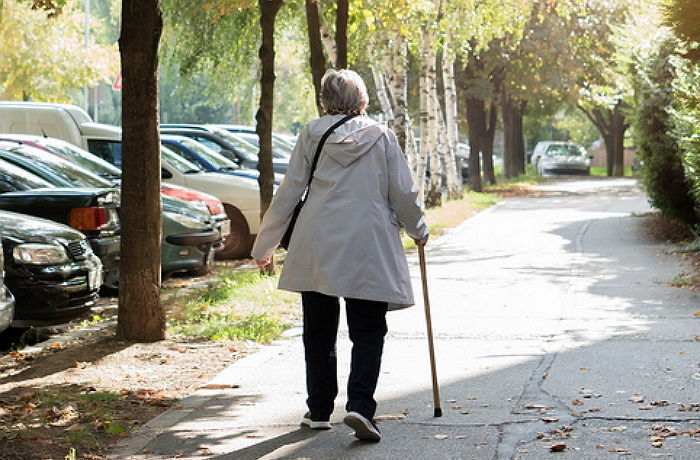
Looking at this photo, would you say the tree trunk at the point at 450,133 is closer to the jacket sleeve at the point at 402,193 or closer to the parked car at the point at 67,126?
the parked car at the point at 67,126

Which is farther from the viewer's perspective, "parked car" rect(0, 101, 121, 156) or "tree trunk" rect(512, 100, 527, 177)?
"tree trunk" rect(512, 100, 527, 177)

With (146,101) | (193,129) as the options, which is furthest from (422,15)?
(146,101)

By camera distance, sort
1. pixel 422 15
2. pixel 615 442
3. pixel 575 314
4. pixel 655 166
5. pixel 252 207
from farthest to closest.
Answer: pixel 422 15, pixel 655 166, pixel 252 207, pixel 575 314, pixel 615 442

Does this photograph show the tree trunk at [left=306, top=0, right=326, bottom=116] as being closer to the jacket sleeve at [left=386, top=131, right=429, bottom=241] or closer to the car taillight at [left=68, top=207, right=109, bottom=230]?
the car taillight at [left=68, top=207, right=109, bottom=230]

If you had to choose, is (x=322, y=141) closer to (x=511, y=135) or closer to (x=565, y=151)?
(x=511, y=135)

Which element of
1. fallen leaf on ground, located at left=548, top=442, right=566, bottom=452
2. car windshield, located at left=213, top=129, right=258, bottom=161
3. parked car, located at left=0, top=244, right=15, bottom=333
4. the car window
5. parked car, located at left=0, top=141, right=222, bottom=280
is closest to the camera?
fallen leaf on ground, located at left=548, top=442, right=566, bottom=452

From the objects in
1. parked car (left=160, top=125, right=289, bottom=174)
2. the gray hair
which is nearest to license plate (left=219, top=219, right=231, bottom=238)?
parked car (left=160, top=125, right=289, bottom=174)

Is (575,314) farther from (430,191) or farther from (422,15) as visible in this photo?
(430,191)

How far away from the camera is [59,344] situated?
9773 millimetres

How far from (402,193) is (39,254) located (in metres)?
3.79

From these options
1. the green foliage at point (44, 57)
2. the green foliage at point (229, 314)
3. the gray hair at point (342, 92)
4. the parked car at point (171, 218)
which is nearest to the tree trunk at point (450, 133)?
the green foliage at point (44, 57)

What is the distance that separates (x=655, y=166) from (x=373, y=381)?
42.2 feet

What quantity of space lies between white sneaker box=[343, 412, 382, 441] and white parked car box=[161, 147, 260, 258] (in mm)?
10630

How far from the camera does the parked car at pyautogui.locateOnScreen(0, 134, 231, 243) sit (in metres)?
13.5
